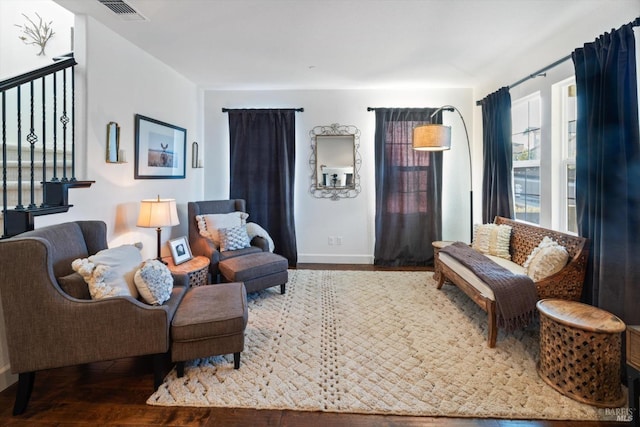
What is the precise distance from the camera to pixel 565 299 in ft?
8.18

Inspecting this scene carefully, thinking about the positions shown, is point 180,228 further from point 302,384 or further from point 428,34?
point 428,34

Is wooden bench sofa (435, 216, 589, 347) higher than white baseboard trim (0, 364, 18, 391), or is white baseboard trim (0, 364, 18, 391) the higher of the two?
wooden bench sofa (435, 216, 589, 347)

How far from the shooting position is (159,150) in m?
3.67

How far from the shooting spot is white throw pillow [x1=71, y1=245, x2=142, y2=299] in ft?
6.34

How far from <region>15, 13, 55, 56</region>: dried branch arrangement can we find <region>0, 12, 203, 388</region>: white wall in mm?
1033

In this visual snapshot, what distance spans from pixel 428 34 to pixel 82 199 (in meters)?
3.38

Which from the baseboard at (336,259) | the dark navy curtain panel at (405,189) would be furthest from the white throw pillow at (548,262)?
the baseboard at (336,259)

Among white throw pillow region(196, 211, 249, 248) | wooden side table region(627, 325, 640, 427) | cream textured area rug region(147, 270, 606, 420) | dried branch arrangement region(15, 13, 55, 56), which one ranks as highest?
dried branch arrangement region(15, 13, 55, 56)

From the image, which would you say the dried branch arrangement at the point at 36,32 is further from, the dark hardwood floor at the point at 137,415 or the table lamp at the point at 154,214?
the dark hardwood floor at the point at 137,415

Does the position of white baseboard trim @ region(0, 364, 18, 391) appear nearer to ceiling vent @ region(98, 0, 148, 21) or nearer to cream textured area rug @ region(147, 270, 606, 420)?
cream textured area rug @ region(147, 270, 606, 420)

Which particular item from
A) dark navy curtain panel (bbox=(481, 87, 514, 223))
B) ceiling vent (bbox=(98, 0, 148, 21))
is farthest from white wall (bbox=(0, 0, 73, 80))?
dark navy curtain panel (bbox=(481, 87, 514, 223))

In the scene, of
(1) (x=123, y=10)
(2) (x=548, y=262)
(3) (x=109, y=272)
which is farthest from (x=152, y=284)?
(2) (x=548, y=262)

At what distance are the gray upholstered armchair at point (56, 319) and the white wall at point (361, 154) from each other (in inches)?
121

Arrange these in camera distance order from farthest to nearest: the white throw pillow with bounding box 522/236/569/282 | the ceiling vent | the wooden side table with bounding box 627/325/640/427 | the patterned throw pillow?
1. the patterned throw pillow
2. the white throw pillow with bounding box 522/236/569/282
3. the ceiling vent
4. the wooden side table with bounding box 627/325/640/427
